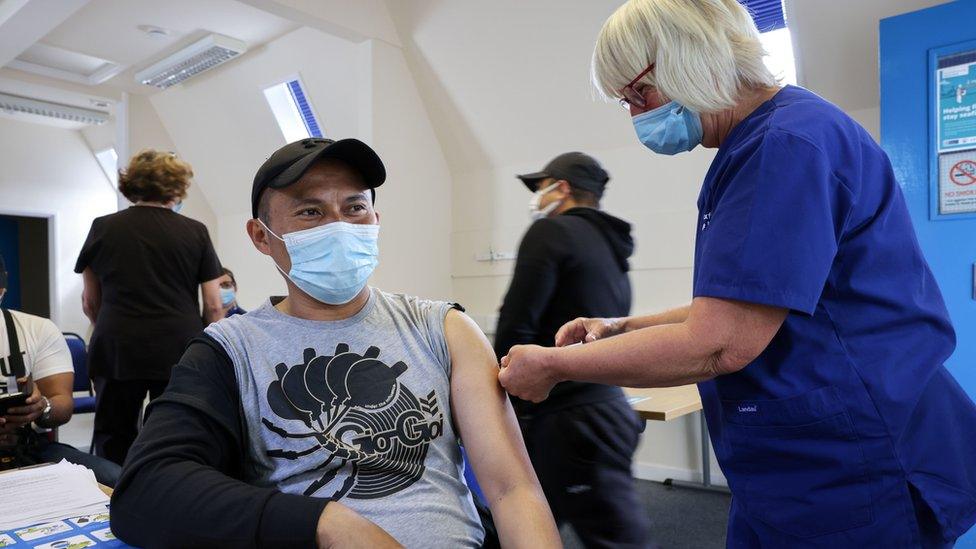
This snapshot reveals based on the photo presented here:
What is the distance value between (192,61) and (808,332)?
18.0ft

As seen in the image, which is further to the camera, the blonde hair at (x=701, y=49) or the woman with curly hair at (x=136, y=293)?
the woman with curly hair at (x=136, y=293)

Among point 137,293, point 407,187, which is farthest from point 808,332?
point 407,187

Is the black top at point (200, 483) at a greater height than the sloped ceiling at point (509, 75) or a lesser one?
lesser

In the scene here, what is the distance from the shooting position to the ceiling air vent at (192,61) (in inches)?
197

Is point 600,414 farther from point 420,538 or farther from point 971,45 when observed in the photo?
point 971,45

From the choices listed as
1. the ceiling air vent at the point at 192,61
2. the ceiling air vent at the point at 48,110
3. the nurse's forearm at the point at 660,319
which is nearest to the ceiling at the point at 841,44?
the nurse's forearm at the point at 660,319

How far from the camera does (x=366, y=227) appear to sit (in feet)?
4.38

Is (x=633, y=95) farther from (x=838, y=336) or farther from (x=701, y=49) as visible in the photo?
(x=838, y=336)

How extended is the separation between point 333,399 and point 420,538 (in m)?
0.27

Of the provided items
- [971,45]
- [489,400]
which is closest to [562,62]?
[971,45]

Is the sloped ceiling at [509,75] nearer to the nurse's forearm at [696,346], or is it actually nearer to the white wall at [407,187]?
the white wall at [407,187]

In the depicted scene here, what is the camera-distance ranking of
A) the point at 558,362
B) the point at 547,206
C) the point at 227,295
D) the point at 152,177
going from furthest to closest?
1. the point at 227,295
2. the point at 152,177
3. the point at 547,206
4. the point at 558,362

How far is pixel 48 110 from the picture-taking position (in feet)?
21.1

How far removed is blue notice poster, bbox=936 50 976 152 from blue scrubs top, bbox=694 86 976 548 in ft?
5.49
